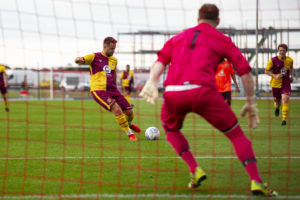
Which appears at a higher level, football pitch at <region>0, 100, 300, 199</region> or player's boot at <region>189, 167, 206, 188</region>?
player's boot at <region>189, 167, 206, 188</region>

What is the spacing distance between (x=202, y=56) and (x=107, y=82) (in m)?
4.62

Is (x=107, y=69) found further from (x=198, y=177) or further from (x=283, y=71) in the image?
(x=283, y=71)

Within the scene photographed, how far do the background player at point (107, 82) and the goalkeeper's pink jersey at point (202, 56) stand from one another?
4196 millimetres

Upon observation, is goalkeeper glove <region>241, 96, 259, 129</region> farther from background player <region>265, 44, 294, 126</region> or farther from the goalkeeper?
background player <region>265, 44, 294, 126</region>

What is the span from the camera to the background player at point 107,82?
827cm

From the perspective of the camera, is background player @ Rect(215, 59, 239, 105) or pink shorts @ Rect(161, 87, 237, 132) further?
background player @ Rect(215, 59, 239, 105)

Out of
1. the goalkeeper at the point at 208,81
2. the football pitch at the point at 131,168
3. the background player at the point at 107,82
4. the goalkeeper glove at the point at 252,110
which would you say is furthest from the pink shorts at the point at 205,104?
the background player at the point at 107,82

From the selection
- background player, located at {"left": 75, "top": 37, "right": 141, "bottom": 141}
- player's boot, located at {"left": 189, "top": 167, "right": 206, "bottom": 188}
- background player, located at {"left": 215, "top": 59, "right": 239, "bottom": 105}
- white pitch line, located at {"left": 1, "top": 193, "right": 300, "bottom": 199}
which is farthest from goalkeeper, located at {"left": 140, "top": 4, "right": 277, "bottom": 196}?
background player, located at {"left": 215, "top": 59, "right": 239, "bottom": 105}

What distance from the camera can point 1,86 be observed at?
55.8 ft

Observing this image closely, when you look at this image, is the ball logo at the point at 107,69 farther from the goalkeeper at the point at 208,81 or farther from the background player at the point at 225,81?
the background player at the point at 225,81

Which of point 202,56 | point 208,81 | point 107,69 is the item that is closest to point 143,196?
point 208,81

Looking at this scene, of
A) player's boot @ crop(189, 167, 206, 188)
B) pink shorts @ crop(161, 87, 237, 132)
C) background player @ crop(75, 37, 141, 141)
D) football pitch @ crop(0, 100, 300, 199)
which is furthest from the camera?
background player @ crop(75, 37, 141, 141)

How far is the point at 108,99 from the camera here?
8289 mm

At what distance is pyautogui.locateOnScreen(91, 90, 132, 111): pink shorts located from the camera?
827 centimetres
